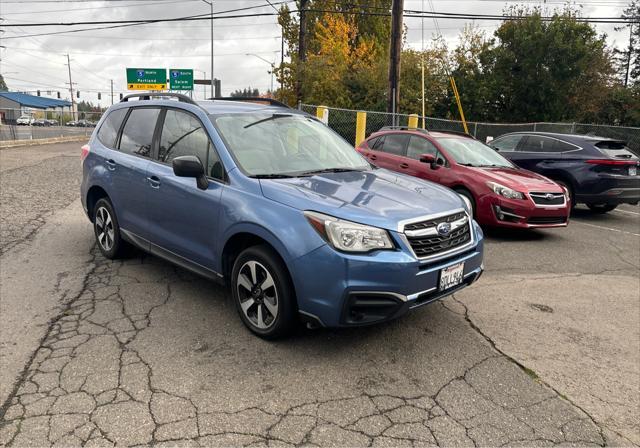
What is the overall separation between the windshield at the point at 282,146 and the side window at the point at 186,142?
167 millimetres

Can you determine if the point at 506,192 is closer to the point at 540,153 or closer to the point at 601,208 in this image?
the point at 540,153

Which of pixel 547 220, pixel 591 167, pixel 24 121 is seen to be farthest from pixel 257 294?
pixel 24 121

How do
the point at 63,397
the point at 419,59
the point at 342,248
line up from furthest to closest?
the point at 419,59, the point at 342,248, the point at 63,397

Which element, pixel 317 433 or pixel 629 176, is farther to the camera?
pixel 629 176

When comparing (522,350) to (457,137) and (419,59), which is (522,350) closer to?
(457,137)

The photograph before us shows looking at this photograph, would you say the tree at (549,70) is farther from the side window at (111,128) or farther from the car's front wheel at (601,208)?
the side window at (111,128)

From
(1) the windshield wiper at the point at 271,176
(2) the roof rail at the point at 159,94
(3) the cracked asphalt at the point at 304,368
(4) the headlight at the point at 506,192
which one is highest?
(2) the roof rail at the point at 159,94

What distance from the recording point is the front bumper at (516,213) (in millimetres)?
7055

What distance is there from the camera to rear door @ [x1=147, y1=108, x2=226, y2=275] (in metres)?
3.93

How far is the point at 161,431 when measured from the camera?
8.62 ft

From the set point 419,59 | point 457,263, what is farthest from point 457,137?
point 419,59

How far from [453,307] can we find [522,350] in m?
0.85

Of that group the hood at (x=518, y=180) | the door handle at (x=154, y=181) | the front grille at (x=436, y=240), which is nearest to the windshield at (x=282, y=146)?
the door handle at (x=154, y=181)

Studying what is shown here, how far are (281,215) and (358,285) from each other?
0.73 metres
